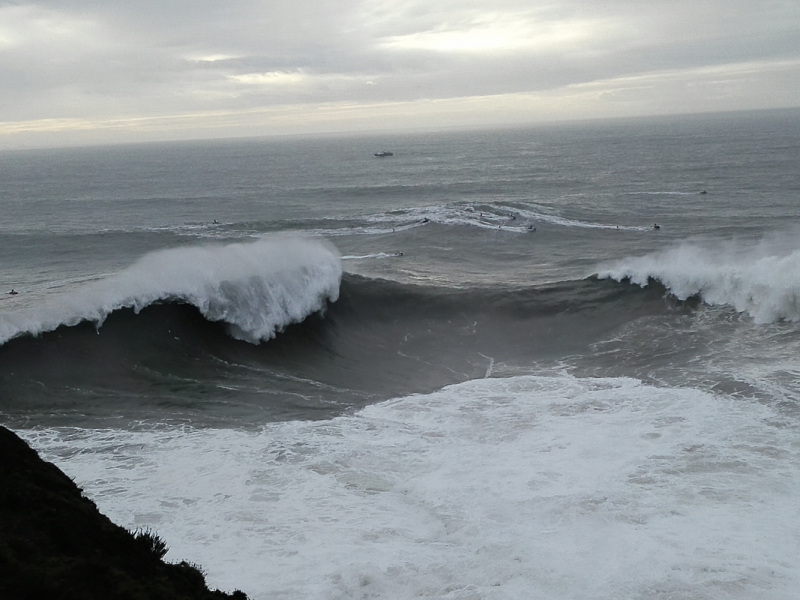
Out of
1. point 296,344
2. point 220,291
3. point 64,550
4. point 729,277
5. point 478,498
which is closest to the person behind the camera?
point 64,550

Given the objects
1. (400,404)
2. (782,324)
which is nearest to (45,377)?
(400,404)

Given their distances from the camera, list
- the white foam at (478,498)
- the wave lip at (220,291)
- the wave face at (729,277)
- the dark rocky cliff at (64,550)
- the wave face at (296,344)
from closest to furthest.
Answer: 1. the dark rocky cliff at (64,550)
2. the white foam at (478,498)
3. the wave face at (296,344)
4. the wave lip at (220,291)
5. the wave face at (729,277)

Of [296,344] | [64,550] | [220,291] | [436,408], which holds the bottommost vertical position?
[436,408]

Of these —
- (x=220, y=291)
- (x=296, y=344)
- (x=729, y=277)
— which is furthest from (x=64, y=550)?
(x=729, y=277)

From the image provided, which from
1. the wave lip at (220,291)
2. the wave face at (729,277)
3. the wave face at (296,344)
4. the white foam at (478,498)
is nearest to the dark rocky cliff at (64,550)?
the white foam at (478,498)

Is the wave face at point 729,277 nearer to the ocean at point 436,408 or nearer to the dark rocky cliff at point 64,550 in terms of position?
the ocean at point 436,408

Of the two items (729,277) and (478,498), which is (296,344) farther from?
(729,277)

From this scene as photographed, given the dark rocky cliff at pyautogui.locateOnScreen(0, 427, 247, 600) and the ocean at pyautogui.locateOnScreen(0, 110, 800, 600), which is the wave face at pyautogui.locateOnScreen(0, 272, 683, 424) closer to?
the ocean at pyautogui.locateOnScreen(0, 110, 800, 600)
